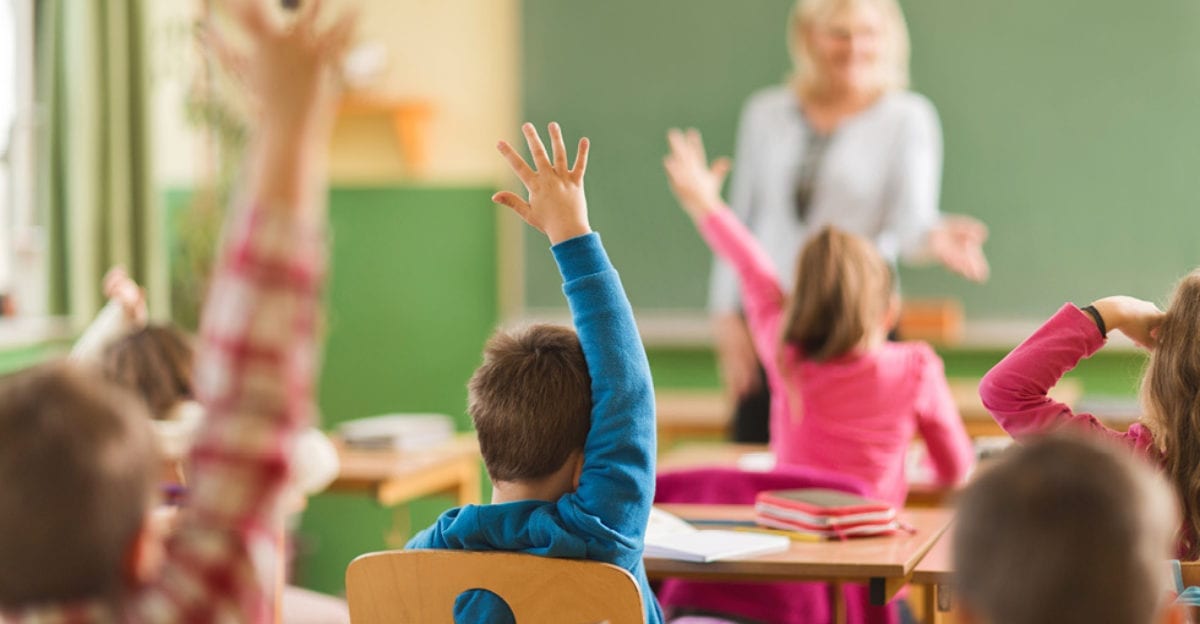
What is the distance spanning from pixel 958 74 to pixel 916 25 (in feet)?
0.77

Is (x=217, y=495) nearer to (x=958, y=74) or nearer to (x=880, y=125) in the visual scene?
(x=880, y=125)

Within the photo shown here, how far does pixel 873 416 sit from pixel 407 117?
3.02 m

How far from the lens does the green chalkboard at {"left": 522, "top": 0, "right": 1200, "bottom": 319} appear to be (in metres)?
5.07

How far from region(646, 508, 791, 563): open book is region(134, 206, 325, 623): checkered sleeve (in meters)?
1.35

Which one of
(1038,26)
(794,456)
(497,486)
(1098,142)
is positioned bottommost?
(794,456)

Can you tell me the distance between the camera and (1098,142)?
5141mm

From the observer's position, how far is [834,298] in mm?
3234

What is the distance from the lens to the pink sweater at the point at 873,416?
127 inches

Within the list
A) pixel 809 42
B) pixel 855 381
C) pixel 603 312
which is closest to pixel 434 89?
pixel 809 42

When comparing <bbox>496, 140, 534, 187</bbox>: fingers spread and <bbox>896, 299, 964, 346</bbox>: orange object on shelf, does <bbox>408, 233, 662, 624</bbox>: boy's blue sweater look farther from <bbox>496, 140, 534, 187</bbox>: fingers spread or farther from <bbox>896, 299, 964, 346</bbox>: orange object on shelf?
<bbox>896, 299, 964, 346</bbox>: orange object on shelf

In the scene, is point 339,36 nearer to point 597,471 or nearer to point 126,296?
point 597,471

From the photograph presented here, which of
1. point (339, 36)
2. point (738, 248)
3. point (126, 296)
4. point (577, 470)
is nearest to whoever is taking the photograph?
point (339, 36)

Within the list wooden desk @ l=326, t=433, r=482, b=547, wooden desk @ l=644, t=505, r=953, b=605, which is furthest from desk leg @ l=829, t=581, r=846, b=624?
wooden desk @ l=326, t=433, r=482, b=547

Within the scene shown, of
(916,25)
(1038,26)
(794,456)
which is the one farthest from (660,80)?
(794,456)
